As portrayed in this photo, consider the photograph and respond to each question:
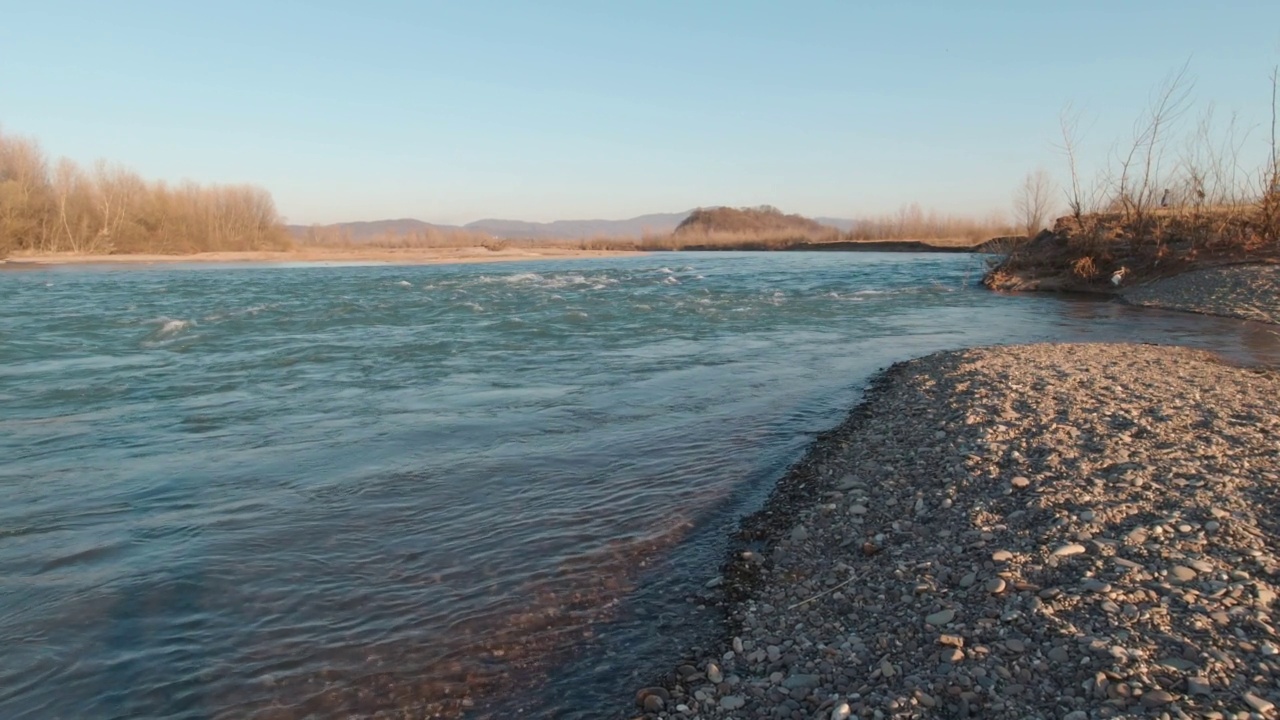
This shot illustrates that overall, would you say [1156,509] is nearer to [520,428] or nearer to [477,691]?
[477,691]

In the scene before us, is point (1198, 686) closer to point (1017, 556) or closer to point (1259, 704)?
point (1259, 704)

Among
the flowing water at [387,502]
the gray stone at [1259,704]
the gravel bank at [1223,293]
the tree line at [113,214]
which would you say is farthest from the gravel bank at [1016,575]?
the tree line at [113,214]

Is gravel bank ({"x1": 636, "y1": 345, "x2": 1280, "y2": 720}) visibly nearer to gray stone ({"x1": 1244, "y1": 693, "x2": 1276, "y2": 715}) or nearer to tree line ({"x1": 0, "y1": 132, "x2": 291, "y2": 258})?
gray stone ({"x1": 1244, "y1": 693, "x2": 1276, "y2": 715})

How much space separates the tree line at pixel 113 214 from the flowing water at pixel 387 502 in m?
47.8

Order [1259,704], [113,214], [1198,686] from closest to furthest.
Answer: [1259,704] < [1198,686] < [113,214]

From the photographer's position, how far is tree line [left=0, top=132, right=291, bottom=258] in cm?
5531

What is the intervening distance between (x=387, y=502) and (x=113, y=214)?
2694 inches

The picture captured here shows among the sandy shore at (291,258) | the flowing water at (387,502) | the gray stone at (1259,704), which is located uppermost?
the sandy shore at (291,258)

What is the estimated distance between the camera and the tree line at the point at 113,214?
55.3 metres

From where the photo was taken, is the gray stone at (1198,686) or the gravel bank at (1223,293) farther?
the gravel bank at (1223,293)

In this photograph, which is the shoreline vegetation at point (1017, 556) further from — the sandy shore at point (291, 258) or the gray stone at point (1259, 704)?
the sandy shore at point (291, 258)

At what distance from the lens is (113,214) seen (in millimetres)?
61500

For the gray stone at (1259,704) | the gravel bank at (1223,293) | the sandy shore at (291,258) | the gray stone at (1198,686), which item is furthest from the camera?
the sandy shore at (291,258)

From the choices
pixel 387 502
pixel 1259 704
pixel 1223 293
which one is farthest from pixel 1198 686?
pixel 1223 293
